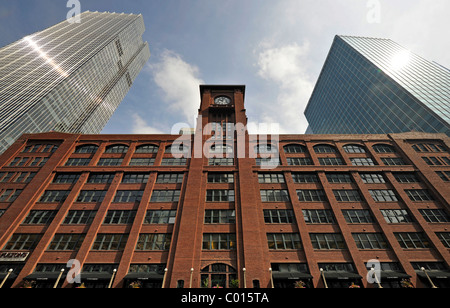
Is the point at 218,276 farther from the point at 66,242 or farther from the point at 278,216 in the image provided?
the point at 66,242

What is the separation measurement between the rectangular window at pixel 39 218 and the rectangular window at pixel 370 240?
4021 cm

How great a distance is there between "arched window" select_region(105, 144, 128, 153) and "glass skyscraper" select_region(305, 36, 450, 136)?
65364 mm

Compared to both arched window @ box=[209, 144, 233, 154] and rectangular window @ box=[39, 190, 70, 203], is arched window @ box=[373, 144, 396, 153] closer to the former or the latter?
arched window @ box=[209, 144, 233, 154]

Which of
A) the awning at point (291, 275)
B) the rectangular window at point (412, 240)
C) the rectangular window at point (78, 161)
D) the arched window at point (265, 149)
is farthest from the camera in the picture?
the arched window at point (265, 149)

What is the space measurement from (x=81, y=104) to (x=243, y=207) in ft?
424

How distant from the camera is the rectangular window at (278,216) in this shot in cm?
2692

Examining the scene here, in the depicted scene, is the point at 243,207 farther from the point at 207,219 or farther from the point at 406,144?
the point at 406,144

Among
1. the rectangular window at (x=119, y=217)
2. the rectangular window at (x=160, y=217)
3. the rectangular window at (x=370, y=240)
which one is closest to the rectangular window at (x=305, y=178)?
the rectangular window at (x=370, y=240)

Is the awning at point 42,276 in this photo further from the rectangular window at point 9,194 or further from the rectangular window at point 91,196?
the rectangular window at point 9,194

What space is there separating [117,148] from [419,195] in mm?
49120

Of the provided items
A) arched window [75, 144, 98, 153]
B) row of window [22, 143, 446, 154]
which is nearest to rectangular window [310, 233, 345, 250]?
row of window [22, 143, 446, 154]

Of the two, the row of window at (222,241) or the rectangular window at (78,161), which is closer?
the row of window at (222,241)
